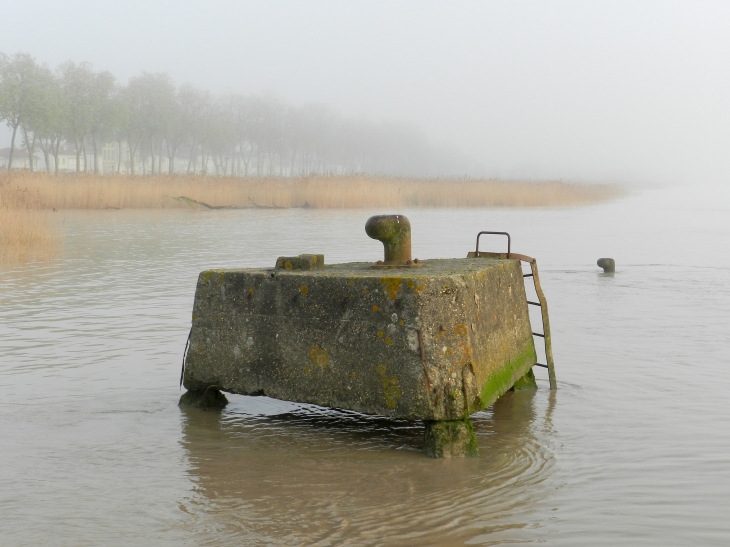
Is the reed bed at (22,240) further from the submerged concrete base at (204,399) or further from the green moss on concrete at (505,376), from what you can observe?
the green moss on concrete at (505,376)

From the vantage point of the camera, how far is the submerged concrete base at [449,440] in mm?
4809

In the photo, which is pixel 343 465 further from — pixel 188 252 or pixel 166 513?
pixel 188 252

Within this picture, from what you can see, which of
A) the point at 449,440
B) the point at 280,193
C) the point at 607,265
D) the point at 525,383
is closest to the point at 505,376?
the point at 449,440

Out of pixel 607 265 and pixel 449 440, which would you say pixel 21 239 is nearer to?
pixel 607 265

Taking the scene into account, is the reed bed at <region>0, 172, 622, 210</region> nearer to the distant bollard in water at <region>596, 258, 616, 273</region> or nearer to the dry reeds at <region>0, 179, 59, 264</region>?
the dry reeds at <region>0, 179, 59, 264</region>

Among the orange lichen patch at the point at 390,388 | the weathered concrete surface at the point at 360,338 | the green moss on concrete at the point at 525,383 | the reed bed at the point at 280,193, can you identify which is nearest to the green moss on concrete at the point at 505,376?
the weathered concrete surface at the point at 360,338

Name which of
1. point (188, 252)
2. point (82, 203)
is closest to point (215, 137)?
point (82, 203)

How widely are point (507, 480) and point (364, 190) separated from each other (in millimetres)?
33230

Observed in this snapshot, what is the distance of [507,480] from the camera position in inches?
177

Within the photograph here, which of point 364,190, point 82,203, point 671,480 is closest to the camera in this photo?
point 671,480

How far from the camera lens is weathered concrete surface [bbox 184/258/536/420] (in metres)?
4.76

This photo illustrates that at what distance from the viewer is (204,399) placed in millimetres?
5859

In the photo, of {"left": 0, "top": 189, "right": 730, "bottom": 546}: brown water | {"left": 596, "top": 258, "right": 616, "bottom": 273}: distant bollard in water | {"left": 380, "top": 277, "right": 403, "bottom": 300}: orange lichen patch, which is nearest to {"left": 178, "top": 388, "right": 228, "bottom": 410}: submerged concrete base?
{"left": 0, "top": 189, "right": 730, "bottom": 546}: brown water

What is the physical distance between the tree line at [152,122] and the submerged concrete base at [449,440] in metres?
40.7
